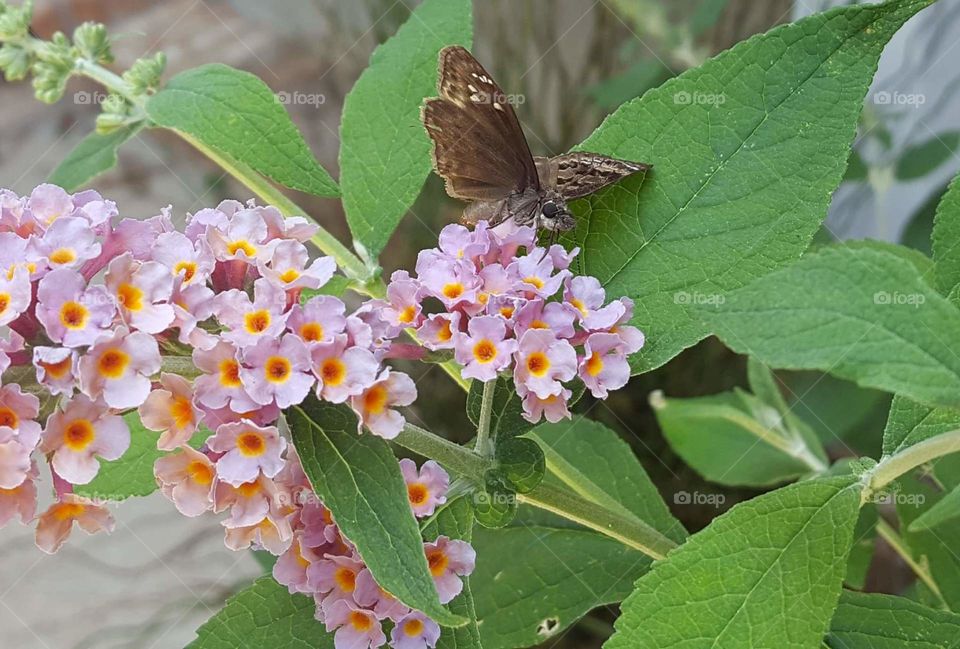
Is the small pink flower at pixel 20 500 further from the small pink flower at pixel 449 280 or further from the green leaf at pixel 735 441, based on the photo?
the green leaf at pixel 735 441

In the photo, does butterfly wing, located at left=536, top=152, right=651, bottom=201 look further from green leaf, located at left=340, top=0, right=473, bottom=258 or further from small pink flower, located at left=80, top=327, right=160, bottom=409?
Answer: small pink flower, located at left=80, top=327, right=160, bottom=409

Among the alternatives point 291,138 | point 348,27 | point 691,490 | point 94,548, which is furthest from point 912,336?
point 94,548

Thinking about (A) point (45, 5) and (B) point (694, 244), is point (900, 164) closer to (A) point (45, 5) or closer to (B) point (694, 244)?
(B) point (694, 244)

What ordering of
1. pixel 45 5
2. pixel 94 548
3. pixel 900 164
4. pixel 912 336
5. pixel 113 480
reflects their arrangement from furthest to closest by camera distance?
pixel 45 5 → pixel 94 548 → pixel 900 164 → pixel 113 480 → pixel 912 336

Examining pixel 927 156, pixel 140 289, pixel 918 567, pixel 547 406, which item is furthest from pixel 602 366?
pixel 927 156

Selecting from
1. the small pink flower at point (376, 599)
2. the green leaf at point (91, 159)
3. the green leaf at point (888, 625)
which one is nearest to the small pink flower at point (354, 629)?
the small pink flower at point (376, 599)

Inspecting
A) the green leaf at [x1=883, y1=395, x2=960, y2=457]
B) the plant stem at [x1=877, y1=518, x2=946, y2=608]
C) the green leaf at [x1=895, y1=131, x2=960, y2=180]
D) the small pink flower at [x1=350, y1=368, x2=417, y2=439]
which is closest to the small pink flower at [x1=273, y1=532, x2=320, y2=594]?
the small pink flower at [x1=350, y1=368, x2=417, y2=439]
